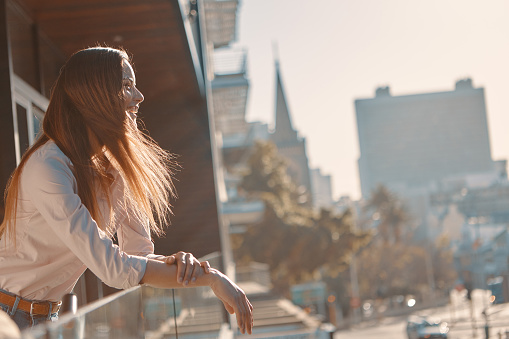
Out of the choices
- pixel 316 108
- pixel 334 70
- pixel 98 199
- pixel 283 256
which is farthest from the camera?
pixel 316 108

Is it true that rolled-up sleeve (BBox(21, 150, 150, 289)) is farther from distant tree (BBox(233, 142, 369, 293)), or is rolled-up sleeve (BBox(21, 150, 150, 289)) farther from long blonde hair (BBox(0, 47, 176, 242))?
distant tree (BBox(233, 142, 369, 293))

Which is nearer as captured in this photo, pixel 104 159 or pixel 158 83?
pixel 104 159

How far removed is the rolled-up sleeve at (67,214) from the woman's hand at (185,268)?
0.22m

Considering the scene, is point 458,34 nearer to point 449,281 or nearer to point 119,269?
point 449,281

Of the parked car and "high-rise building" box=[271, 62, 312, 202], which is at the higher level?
"high-rise building" box=[271, 62, 312, 202]

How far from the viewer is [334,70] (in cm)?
13288

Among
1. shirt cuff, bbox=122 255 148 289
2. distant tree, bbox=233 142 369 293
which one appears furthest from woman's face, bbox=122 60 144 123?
distant tree, bbox=233 142 369 293

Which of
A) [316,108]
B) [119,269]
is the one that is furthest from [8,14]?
[316,108]

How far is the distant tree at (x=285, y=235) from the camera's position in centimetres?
3938

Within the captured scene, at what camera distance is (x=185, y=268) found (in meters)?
2.03

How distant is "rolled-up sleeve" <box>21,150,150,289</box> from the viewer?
1737 mm

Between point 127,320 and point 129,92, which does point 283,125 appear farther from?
point 129,92

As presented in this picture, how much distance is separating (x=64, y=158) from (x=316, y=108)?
473 ft

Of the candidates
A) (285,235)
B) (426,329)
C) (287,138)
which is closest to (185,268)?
(426,329)
